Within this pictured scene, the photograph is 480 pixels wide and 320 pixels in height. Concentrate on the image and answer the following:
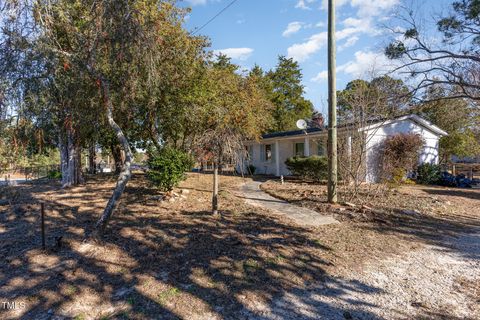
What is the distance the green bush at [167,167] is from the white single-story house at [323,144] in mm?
2704

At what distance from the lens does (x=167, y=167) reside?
792 cm

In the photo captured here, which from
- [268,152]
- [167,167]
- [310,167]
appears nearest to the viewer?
[167,167]

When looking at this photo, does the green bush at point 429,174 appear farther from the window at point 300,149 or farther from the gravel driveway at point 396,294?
the gravel driveway at point 396,294

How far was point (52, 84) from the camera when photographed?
201 inches

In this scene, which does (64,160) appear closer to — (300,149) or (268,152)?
(268,152)

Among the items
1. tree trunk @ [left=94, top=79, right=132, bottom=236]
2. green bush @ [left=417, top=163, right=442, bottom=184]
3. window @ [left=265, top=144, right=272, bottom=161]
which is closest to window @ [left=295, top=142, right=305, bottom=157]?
window @ [left=265, top=144, right=272, bottom=161]

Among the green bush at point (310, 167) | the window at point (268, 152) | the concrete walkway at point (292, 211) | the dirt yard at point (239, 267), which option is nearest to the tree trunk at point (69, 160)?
the dirt yard at point (239, 267)

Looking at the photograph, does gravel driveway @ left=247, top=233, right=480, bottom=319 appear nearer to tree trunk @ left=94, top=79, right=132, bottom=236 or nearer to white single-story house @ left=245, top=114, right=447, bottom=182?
tree trunk @ left=94, top=79, right=132, bottom=236

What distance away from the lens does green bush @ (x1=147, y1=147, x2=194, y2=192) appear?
793 cm

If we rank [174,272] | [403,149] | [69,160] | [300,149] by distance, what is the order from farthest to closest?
[300,149], [403,149], [69,160], [174,272]

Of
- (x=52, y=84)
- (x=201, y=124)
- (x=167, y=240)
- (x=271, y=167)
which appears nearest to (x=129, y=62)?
(x=52, y=84)

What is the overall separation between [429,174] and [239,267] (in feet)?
45.1

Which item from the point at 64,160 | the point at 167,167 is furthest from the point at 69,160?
the point at 167,167

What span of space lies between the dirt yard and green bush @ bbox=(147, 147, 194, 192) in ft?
4.34
